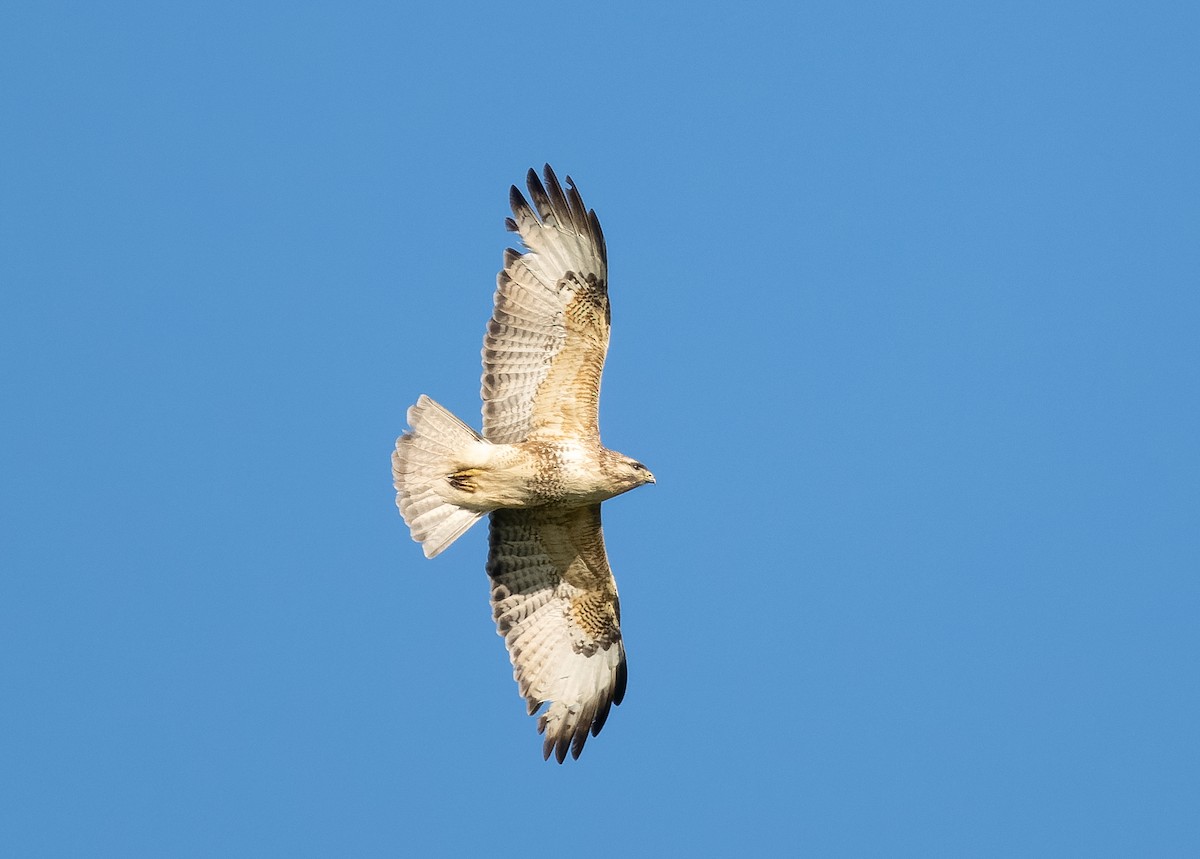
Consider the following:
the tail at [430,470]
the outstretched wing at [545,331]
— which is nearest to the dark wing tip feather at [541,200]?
the outstretched wing at [545,331]

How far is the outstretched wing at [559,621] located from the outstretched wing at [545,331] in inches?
30.4

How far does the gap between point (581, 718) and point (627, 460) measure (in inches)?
83.4

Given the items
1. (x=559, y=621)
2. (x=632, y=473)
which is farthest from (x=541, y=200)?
(x=559, y=621)

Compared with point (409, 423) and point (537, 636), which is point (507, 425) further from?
point (537, 636)

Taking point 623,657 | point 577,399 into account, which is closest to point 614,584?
point 623,657

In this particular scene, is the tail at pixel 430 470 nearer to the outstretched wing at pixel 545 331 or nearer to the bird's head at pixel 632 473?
the outstretched wing at pixel 545 331

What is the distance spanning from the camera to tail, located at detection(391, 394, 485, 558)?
13125mm

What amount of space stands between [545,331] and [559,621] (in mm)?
2169

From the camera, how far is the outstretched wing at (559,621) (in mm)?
13766

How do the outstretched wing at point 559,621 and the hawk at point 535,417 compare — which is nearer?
the hawk at point 535,417

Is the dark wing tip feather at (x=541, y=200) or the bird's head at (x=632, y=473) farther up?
the dark wing tip feather at (x=541, y=200)

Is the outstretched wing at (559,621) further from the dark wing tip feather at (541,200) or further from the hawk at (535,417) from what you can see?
the dark wing tip feather at (541,200)

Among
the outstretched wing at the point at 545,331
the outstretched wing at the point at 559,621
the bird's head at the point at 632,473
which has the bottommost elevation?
the outstretched wing at the point at 559,621

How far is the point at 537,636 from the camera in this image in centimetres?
1394
